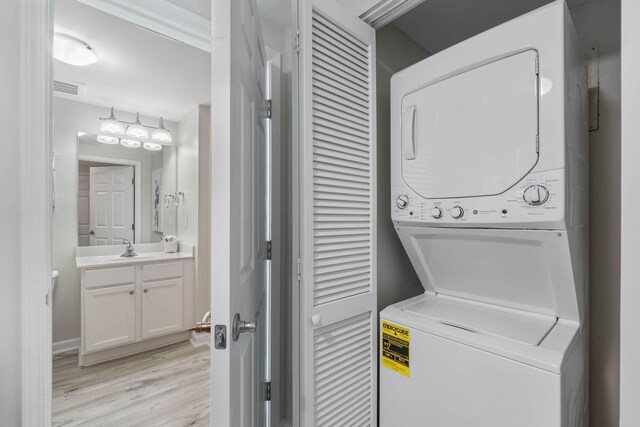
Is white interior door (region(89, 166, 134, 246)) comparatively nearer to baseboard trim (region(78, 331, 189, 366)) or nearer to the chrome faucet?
the chrome faucet

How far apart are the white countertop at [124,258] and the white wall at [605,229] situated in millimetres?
3380

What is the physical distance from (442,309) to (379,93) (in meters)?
1.13

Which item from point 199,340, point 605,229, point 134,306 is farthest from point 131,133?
point 605,229

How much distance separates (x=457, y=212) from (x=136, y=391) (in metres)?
2.70

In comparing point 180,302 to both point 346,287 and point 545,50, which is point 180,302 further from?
point 545,50

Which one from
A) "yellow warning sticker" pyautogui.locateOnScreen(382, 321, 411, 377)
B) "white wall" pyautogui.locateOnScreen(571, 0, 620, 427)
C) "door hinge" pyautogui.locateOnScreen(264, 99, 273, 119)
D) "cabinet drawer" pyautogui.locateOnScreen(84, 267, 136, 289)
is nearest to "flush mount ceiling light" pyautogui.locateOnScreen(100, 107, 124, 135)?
"cabinet drawer" pyautogui.locateOnScreen(84, 267, 136, 289)

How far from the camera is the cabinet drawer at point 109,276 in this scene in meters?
2.66

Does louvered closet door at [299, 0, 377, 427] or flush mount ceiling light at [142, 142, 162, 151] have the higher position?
flush mount ceiling light at [142, 142, 162, 151]

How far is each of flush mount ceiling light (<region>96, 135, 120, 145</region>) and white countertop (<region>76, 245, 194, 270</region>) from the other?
1.24 metres

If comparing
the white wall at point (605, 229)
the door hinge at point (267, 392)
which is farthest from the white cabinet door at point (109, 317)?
the white wall at point (605, 229)

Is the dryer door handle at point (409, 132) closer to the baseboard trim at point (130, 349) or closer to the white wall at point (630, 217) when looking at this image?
the white wall at point (630, 217)

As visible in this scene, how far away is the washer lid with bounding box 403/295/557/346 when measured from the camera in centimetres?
103

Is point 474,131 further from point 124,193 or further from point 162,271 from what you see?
point 124,193

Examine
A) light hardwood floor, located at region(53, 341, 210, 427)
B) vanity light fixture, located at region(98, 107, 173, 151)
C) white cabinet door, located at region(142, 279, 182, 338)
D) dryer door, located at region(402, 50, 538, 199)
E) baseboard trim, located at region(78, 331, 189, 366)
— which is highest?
vanity light fixture, located at region(98, 107, 173, 151)
